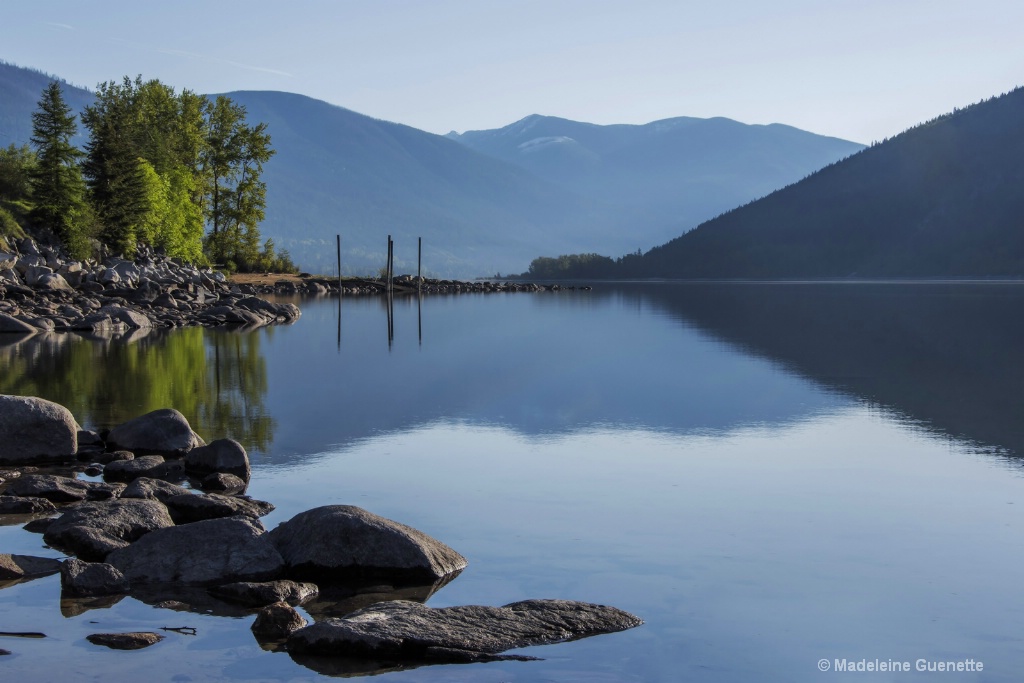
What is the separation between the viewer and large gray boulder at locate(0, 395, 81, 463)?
15.3 m

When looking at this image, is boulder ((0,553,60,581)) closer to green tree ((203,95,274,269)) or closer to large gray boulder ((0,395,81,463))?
large gray boulder ((0,395,81,463))

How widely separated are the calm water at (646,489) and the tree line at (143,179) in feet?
89.0

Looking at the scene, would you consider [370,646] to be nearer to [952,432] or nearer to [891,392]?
[952,432]

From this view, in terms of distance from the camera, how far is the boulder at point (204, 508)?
11.9 m

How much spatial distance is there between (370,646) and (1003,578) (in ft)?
19.5

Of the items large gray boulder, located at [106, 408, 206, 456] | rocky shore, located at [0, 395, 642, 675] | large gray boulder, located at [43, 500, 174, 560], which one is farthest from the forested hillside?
large gray boulder, located at [43, 500, 174, 560]

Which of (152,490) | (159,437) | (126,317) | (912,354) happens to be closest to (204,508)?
(152,490)

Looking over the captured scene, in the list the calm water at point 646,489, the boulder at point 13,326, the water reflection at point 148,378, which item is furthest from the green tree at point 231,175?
the calm water at point 646,489

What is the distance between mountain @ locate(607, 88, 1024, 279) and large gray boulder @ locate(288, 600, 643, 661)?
164m

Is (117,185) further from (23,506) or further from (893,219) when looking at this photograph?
(893,219)

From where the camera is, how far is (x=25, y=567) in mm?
10047

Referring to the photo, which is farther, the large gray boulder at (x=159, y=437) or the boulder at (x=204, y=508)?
the large gray boulder at (x=159, y=437)

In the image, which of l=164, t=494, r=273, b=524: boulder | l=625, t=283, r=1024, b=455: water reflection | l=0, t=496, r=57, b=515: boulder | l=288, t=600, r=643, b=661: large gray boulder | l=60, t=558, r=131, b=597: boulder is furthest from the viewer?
l=625, t=283, r=1024, b=455: water reflection

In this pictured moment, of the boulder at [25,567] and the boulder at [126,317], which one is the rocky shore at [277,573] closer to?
the boulder at [25,567]
